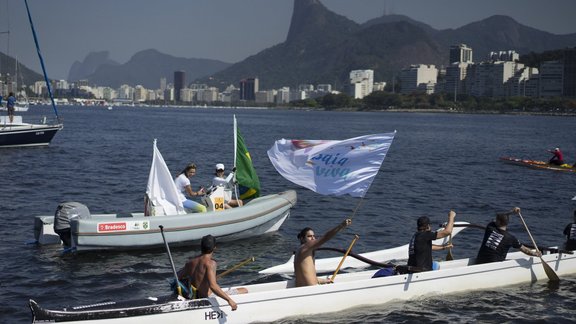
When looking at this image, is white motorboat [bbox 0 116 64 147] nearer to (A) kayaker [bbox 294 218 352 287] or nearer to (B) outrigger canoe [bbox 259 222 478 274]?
(B) outrigger canoe [bbox 259 222 478 274]

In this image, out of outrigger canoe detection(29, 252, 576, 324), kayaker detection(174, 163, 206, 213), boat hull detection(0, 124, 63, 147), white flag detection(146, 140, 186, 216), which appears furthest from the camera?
boat hull detection(0, 124, 63, 147)

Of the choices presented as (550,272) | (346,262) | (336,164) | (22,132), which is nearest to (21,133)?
(22,132)

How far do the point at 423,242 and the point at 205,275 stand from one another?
445 centimetres

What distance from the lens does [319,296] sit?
39.4 ft

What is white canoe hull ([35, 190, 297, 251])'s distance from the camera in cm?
1594

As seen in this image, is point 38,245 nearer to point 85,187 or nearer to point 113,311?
point 113,311

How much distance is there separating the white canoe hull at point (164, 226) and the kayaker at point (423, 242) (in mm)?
6174

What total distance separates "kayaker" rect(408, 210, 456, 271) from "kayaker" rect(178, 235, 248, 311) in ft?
12.9

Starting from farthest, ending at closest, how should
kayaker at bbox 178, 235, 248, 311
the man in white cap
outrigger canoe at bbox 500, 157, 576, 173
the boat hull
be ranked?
the boat hull → outrigger canoe at bbox 500, 157, 576, 173 → the man in white cap → kayaker at bbox 178, 235, 248, 311

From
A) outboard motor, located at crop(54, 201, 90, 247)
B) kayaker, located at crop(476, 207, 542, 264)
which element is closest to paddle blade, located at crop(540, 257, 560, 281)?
kayaker, located at crop(476, 207, 542, 264)

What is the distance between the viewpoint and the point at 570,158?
184ft

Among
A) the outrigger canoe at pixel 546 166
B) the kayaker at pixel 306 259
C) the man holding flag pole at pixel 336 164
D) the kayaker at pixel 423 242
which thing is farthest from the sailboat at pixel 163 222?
the outrigger canoe at pixel 546 166

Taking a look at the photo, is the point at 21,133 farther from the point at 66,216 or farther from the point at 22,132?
the point at 66,216

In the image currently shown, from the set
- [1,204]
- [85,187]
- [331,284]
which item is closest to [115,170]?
[85,187]
